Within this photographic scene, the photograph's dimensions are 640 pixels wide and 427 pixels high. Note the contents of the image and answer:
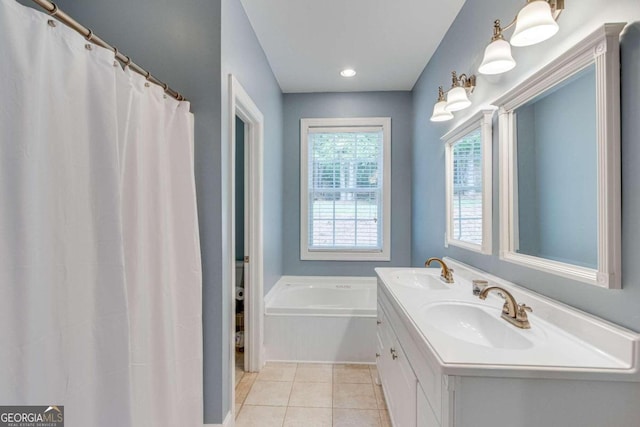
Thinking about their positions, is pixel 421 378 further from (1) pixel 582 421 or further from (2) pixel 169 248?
(2) pixel 169 248

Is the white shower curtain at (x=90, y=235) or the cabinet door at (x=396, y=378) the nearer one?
the white shower curtain at (x=90, y=235)

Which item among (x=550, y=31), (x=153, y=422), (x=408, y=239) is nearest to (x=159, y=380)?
(x=153, y=422)

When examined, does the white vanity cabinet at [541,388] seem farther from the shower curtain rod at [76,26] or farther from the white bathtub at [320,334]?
the white bathtub at [320,334]

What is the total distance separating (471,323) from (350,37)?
214cm

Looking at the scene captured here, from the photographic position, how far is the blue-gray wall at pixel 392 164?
328 centimetres

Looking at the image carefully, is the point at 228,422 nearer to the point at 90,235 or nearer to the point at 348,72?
the point at 90,235

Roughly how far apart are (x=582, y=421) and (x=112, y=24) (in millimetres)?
2693

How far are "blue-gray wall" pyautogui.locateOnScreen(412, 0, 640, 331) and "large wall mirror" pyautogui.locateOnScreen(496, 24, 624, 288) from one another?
29 millimetres

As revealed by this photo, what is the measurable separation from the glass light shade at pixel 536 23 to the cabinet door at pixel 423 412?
136 cm

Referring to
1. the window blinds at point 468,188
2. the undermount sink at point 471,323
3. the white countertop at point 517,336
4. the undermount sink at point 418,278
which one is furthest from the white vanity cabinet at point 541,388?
the undermount sink at point 418,278

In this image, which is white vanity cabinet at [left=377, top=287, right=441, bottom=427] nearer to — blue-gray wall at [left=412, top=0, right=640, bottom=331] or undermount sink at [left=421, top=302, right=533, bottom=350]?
undermount sink at [left=421, top=302, right=533, bottom=350]

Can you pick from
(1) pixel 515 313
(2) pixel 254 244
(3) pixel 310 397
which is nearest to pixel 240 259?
(2) pixel 254 244

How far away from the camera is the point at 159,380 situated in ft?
4.26

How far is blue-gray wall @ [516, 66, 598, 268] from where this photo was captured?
0.98 m
